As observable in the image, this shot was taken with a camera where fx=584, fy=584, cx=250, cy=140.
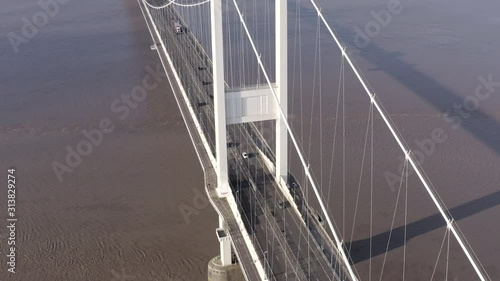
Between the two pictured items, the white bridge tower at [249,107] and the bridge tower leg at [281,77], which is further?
the white bridge tower at [249,107]

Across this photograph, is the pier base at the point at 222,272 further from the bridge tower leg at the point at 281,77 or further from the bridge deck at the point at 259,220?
the bridge tower leg at the point at 281,77

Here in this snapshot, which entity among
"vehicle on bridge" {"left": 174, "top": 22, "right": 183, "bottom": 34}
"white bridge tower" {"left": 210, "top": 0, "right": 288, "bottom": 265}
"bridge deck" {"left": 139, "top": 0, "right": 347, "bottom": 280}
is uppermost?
"white bridge tower" {"left": 210, "top": 0, "right": 288, "bottom": 265}

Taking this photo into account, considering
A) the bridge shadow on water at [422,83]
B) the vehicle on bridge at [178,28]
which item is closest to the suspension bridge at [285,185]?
the bridge shadow on water at [422,83]

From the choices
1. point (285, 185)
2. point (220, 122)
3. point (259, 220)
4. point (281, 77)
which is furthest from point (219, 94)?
point (259, 220)

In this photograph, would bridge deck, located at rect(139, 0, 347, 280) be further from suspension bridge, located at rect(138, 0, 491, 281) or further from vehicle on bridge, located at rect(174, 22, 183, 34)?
vehicle on bridge, located at rect(174, 22, 183, 34)

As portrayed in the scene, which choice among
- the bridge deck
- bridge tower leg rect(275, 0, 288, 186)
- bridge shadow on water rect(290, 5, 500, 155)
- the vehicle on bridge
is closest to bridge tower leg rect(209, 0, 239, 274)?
the bridge deck

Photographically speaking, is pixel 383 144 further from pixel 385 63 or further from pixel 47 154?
pixel 47 154
